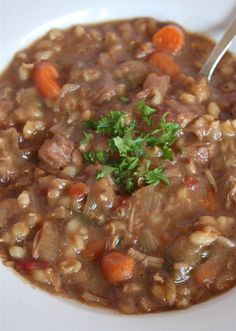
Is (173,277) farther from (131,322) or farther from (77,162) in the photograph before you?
(77,162)

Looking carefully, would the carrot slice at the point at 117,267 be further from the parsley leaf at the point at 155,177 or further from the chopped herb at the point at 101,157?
the chopped herb at the point at 101,157

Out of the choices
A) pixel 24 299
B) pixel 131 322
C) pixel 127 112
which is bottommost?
pixel 131 322

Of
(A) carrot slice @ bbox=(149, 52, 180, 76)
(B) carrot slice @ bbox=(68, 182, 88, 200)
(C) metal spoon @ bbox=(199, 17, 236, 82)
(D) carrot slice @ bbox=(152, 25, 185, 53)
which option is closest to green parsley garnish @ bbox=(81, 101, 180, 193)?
(B) carrot slice @ bbox=(68, 182, 88, 200)

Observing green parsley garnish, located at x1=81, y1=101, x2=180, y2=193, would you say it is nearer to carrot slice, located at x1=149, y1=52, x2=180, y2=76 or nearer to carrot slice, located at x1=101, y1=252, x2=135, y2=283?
carrot slice, located at x1=101, y1=252, x2=135, y2=283

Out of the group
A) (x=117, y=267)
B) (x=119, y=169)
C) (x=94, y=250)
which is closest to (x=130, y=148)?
(x=119, y=169)

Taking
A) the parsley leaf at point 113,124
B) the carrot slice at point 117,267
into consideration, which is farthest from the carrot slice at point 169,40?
the carrot slice at point 117,267

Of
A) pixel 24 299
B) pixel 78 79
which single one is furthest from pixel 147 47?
pixel 24 299

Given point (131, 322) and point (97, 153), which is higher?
point (97, 153)
